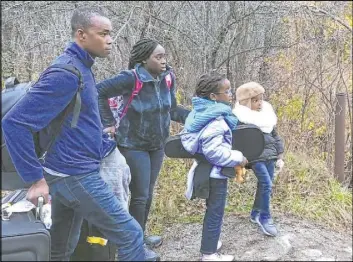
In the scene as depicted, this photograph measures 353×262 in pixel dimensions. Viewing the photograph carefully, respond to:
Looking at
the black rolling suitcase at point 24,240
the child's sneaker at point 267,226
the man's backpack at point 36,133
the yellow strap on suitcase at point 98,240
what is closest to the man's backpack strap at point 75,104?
the man's backpack at point 36,133

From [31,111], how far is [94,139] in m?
0.39

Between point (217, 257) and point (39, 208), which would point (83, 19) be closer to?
point (39, 208)

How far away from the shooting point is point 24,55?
5.92m

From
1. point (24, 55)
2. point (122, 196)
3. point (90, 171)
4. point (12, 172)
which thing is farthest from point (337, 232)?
point (24, 55)

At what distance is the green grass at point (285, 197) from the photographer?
479 centimetres

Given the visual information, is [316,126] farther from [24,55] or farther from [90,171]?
[90,171]

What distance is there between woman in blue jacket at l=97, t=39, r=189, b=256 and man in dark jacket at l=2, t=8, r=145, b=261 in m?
0.73

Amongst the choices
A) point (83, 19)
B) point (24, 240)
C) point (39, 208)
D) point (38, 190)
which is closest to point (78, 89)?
point (83, 19)

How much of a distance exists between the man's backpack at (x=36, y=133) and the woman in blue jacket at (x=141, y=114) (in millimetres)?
963

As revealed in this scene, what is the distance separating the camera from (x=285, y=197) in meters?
5.16

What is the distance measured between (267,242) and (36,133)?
2233 millimetres

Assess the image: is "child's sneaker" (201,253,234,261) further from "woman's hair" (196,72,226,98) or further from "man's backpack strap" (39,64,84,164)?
"man's backpack strap" (39,64,84,164)

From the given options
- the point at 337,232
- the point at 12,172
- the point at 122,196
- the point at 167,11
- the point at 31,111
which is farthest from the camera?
the point at 167,11

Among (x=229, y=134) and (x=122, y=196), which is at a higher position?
(x=229, y=134)
